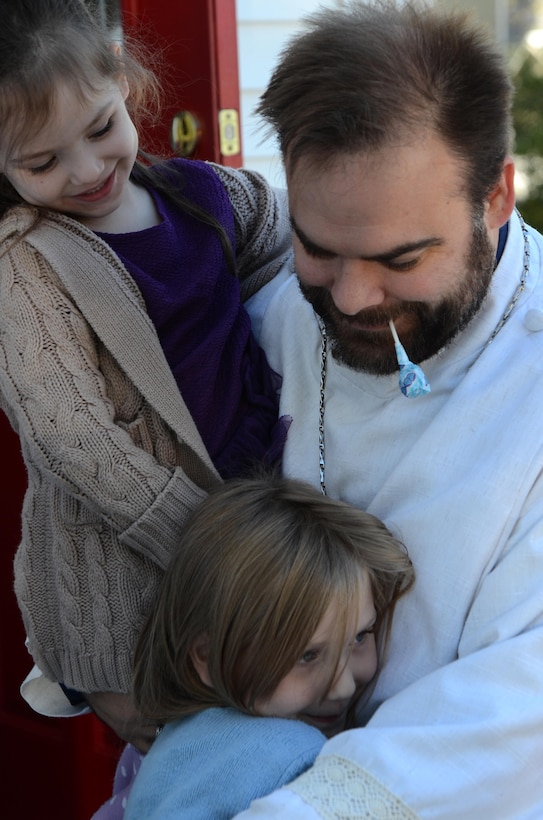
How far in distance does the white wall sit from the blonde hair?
5.80ft

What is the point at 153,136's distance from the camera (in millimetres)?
3240

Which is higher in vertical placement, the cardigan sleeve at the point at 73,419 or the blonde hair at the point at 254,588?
the cardigan sleeve at the point at 73,419

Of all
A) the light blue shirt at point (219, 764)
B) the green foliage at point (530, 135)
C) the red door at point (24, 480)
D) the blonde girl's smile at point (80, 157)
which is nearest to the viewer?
the light blue shirt at point (219, 764)

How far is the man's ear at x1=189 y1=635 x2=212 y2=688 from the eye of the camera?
1710mm

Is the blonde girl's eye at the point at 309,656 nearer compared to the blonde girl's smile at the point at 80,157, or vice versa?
the blonde girl's eye at the point at 309,656

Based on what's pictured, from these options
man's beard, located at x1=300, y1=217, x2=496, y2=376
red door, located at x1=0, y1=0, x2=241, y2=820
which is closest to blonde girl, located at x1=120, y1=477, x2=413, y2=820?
man's beard, located at x1=300, y1=217, x2=496, y2=376

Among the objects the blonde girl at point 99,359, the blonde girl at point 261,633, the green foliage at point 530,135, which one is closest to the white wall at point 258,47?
the blonde girl at point 99,359

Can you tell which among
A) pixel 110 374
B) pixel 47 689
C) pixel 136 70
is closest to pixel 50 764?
pixel 47 689

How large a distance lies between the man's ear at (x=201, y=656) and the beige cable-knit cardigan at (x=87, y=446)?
18 centimetres

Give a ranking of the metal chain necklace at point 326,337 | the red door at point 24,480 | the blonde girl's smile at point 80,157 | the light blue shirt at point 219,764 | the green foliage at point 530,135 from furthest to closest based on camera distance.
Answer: the green foliage at point 530,135 → the red door at point 24,480 → the blonde girl's smile at point 80,157 → the metal chain necklace at point 326,337 → the light blue shirt at point 219,764

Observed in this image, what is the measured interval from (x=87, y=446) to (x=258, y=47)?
201 cm

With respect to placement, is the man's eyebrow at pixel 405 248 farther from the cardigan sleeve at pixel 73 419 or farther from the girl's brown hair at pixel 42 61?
the girl's brown hair at pixel 42 61

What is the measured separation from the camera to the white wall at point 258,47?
10.8ft

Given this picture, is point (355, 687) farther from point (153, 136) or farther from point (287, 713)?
point (153, 136)
